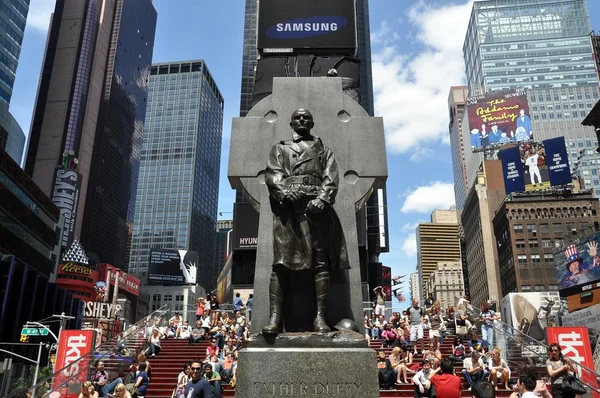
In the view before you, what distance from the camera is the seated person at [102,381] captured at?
12336 millimetres

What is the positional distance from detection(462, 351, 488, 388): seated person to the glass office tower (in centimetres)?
17615

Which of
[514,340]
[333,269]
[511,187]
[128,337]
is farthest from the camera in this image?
[511,187]

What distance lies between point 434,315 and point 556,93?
508ft

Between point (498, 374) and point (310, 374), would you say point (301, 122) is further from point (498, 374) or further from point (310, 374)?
point (498, 374)

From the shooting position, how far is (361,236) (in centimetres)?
3625

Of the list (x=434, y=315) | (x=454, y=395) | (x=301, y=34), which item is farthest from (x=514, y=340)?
(x=301, y=34)

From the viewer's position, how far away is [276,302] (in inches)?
245

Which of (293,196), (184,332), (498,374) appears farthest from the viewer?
(184,332)

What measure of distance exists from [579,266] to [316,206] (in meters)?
58.6

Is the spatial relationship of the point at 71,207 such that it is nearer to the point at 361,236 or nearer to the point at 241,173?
the point at 361,236

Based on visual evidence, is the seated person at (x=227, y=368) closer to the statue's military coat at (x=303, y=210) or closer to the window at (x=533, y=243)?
the statue's military coat at (x=303, y=210)

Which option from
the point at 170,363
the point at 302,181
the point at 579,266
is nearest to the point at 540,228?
the point at 579,266

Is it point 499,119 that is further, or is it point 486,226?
point 486,226

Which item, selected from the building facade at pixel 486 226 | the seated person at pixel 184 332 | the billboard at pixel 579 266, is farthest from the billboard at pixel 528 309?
the building facade at pixel 486 226
